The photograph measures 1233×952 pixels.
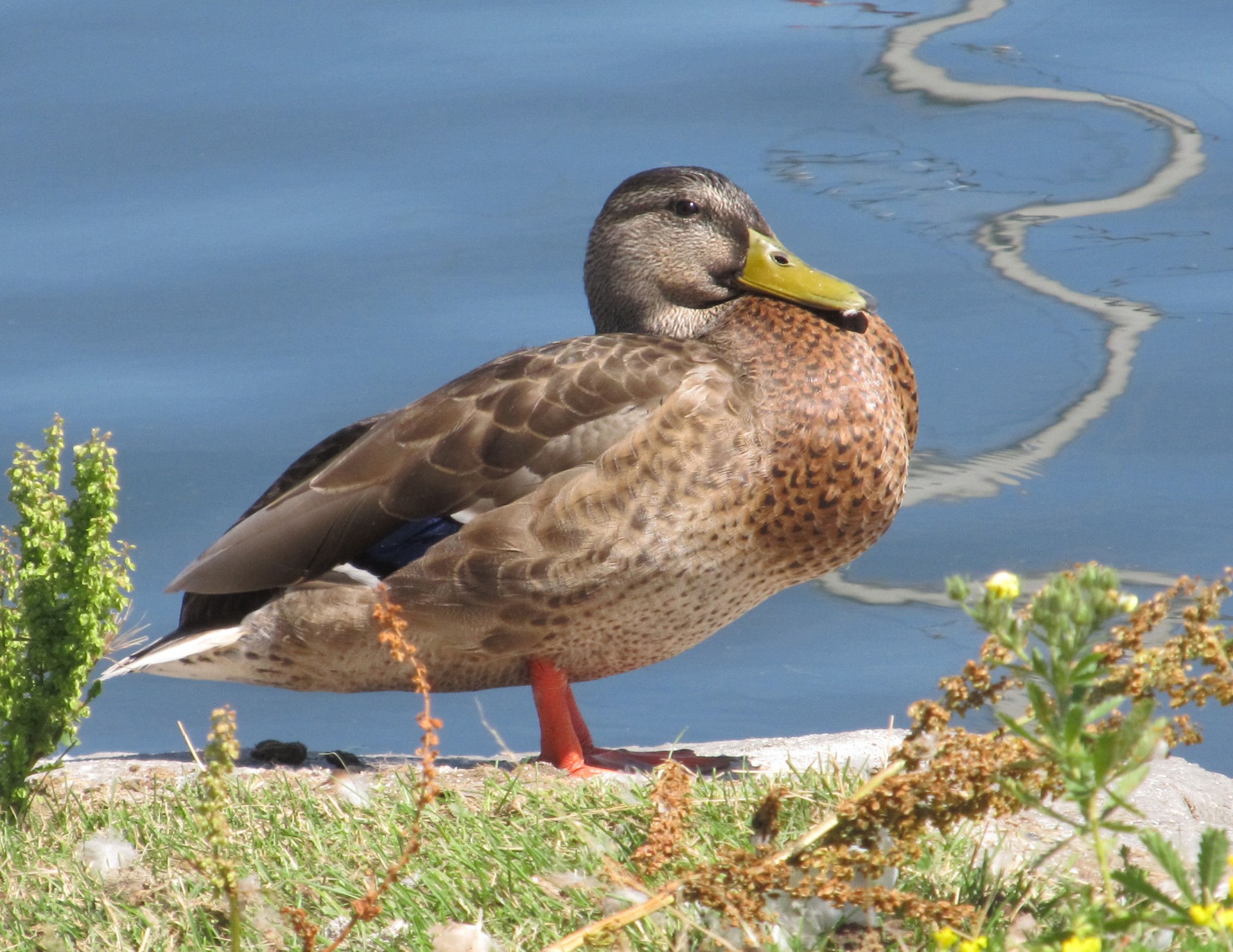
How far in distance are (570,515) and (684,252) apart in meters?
0.89

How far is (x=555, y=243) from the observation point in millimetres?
6891

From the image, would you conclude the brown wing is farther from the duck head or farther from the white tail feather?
the duck head

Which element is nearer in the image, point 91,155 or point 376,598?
point 376,598

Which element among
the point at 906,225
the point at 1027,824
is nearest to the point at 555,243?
the point at 906,225

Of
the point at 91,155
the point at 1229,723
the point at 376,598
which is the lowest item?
the point at 1229,723

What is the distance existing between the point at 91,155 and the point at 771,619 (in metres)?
3.32

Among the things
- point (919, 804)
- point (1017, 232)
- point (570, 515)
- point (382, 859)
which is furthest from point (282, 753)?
Result: point (1017, 232)

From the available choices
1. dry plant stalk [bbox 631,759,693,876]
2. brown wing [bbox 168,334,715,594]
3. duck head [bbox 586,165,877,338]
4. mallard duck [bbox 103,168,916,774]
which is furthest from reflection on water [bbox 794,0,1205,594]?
dry plant stalk [bbox 631,759,693,876]

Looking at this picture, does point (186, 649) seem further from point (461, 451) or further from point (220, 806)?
point (220, 806)

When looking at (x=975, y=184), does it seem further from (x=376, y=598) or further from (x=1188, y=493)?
(x=376, y=598)

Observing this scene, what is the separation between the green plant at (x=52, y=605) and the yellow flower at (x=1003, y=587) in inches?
75.5

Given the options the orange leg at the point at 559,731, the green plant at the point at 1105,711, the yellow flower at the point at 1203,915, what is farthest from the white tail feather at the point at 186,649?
the yellow flower at the point at 1203,915

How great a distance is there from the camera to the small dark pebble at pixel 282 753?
3.95 m

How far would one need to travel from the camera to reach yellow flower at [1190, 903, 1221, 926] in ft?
6.06
